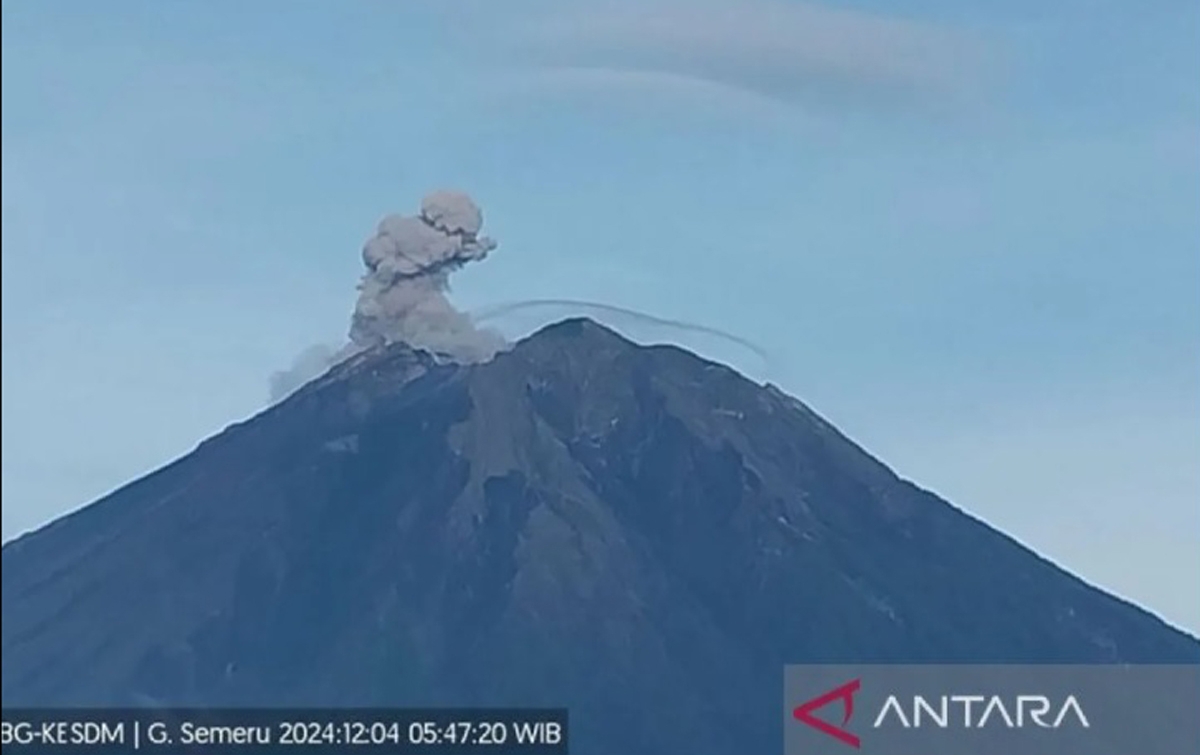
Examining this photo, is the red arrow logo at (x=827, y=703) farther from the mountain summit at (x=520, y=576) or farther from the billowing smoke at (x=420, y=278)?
the billowing smoke at (x=420, y=278)

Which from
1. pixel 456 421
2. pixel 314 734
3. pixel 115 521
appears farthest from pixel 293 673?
pixel 456 421

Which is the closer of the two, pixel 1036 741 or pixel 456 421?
pixel 1036 741

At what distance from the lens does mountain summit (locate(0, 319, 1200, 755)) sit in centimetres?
905

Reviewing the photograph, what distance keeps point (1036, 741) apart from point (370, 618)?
7.31 ft

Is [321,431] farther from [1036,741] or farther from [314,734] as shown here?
[1036,741]

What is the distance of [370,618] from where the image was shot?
30.0ft

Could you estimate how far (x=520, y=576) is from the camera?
9.55 meters

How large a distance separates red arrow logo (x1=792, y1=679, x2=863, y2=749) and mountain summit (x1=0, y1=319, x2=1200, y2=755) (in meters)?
0.10

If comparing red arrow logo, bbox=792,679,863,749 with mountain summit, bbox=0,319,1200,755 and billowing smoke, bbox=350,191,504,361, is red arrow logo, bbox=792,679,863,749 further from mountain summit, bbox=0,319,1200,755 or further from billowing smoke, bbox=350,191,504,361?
billowing smoke, bbox=350,191,504,361
